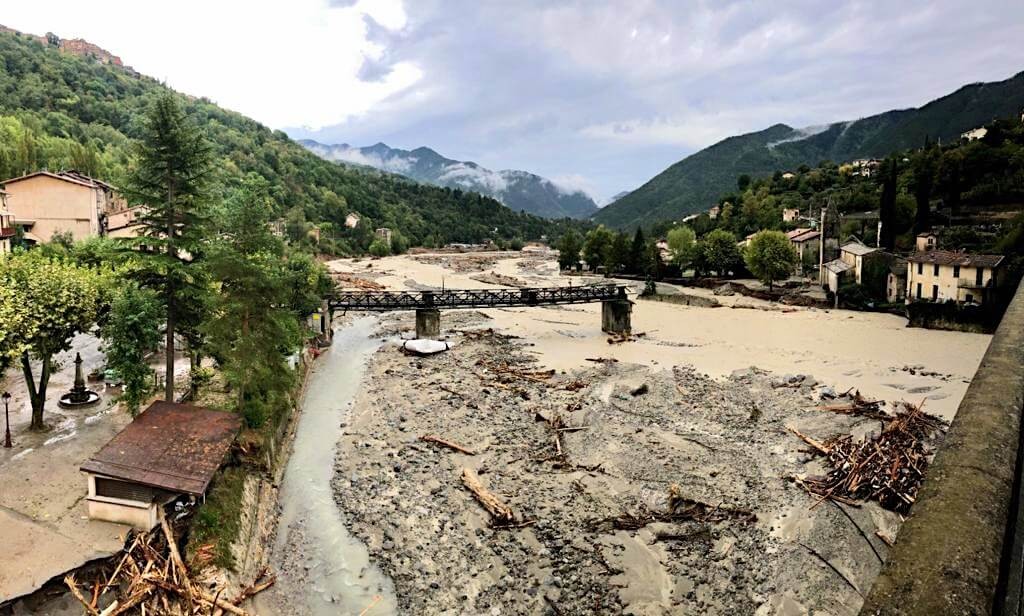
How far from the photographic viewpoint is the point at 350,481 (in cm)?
1827

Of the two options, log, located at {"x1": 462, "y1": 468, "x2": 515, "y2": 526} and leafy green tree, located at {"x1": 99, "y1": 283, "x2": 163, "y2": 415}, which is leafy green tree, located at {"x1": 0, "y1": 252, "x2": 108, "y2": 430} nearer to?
leafy green tree, located at {"x1": 99, "y1": 283, "x2": 163, "y2": 415}

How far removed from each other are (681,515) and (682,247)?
233 ft

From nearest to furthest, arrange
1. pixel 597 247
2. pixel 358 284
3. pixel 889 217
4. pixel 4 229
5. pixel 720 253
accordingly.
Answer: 1. pixel 4 229
2. pixel 889 217
3. pixel 720 253
4. pixel 358 284
5. pixel 597 247

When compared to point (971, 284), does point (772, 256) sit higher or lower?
higher

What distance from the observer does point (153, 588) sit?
1059 centimetres

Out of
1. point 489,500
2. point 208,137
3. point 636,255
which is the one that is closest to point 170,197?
point 489,500

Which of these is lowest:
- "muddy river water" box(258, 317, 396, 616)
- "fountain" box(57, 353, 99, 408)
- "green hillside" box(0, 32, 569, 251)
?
"muddy river water" box(258, 317, 396, 616)

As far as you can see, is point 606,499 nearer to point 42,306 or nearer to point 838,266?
point 42,306

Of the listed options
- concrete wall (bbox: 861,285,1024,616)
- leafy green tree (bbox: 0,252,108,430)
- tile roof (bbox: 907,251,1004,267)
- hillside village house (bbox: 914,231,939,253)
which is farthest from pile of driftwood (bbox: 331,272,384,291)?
concrete wall (bbox: 861,285,1024,616)

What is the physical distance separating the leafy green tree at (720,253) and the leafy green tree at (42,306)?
6658 centimetres

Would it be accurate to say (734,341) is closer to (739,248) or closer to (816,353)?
(816,353)

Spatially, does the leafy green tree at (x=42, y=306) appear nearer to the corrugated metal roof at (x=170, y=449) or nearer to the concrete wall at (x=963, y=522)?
the corrugated metal roof at (x=170, y=449)

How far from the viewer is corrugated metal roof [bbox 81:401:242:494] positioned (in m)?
12.2

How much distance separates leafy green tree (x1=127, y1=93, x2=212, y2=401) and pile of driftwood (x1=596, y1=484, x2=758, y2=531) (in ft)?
43.7
